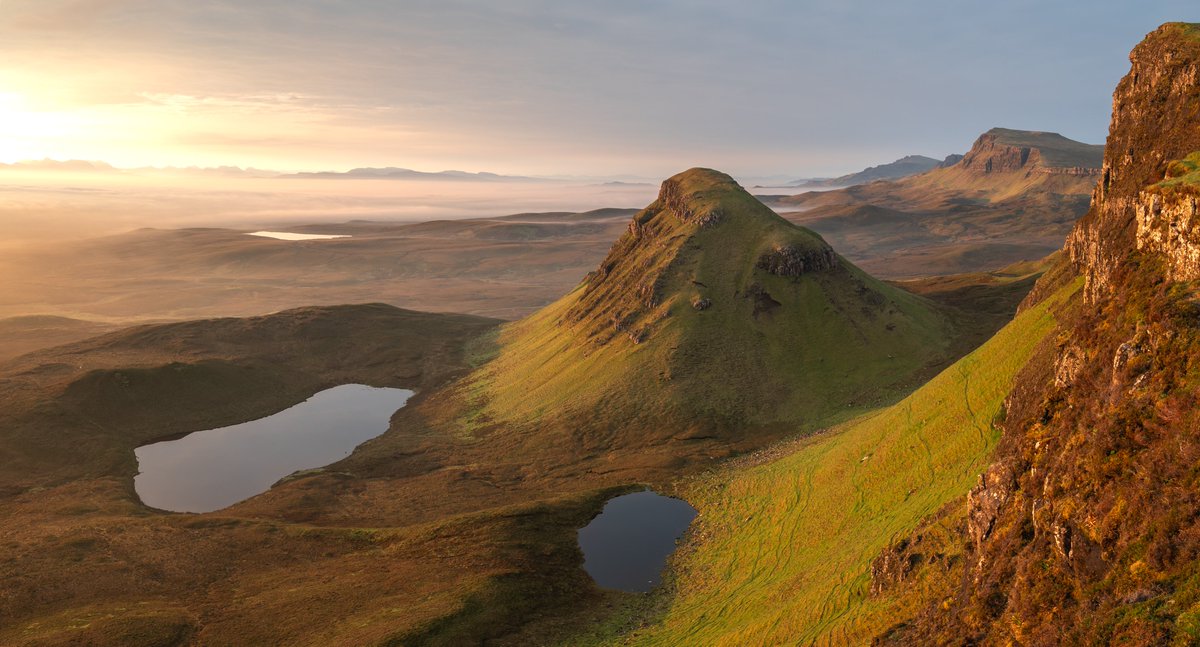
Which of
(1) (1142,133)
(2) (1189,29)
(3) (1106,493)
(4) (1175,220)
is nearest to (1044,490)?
(3) (1106,493)

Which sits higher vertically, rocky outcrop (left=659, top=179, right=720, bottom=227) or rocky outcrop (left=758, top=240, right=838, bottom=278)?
rocky outcrop (left=659, top=179, right=720, bottom=227)

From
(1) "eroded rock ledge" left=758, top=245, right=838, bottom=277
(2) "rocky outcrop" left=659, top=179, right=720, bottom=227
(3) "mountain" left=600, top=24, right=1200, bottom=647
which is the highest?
(2) "rocky outcrop" left=659, top=179, right=720, bottom=227

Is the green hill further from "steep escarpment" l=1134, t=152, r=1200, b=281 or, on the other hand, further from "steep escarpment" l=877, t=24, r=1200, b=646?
"steep escarpment" l=1134, t=152, r=1200, b=281

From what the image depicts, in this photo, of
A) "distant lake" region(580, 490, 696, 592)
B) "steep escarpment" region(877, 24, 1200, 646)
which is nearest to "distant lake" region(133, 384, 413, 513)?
"distant lake" region(580, 490, 696, 592)

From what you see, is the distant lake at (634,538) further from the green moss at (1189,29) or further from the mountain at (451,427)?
the green moss at (1189,29)

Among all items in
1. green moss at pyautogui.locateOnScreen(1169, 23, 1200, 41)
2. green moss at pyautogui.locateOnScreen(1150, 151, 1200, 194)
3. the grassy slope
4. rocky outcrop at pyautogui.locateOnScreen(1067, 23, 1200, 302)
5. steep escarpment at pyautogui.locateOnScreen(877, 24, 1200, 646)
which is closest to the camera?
steep escarpment at pyautogui.locateOnScreen(877, 24, 1200, 646)

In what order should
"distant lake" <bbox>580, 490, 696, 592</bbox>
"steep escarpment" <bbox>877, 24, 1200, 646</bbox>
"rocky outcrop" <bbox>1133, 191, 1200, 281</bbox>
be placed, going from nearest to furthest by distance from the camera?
"steep escarpment" <bbox>877, 24, 1200, 646</bbox>
"rocky outcrop" <bbox>1133, 191, 1200, 281</bbox>
"distant lake" <bbox>580, 490, 696, 592</bbox>

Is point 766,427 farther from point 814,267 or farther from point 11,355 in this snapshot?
point 11,355
